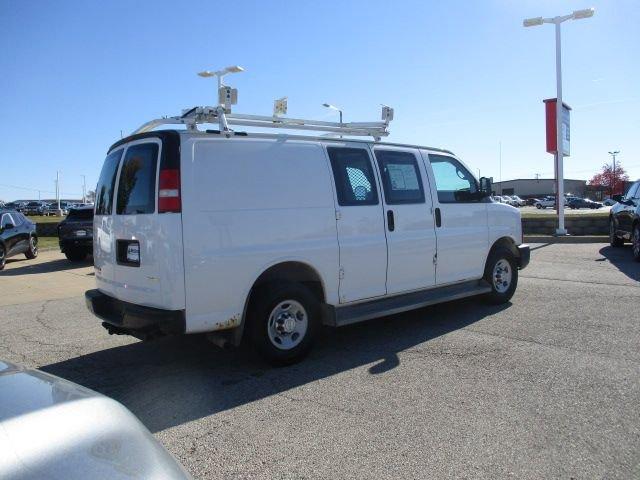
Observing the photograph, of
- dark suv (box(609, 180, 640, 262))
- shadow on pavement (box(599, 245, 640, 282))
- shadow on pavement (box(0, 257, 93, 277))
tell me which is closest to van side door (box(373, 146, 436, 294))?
shadow on pavement (box(599, 245, 640, 282))

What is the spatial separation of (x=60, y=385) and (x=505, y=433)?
2.77 m

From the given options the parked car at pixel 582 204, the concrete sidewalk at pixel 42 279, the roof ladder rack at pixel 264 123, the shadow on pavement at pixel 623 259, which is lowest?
the concrete sidewalk at pixel 42 279

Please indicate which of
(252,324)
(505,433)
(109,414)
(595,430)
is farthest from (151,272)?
(595,430)

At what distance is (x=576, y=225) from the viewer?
17766mm

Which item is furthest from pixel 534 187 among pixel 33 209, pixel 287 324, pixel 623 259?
pixel 287 324

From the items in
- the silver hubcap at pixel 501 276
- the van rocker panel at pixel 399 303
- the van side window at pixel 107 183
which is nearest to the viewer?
the van side window at pixel 107 183

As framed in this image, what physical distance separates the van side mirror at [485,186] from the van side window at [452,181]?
0.31 feet

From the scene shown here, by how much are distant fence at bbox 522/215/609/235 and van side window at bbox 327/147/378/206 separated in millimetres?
14169

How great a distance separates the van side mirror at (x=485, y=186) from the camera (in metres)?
7.26

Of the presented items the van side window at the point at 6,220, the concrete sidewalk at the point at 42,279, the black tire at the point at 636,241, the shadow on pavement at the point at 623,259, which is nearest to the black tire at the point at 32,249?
the concrete sidewalk at the point at 42,279

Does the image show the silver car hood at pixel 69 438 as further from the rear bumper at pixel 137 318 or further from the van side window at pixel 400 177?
the van side window at pixel 400 177

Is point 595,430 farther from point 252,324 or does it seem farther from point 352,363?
point 252,324

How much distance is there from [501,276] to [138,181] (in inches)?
202

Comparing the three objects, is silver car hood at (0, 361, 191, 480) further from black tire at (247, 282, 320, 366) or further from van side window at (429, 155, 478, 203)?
van side window at (429, 155, 478, 203)
